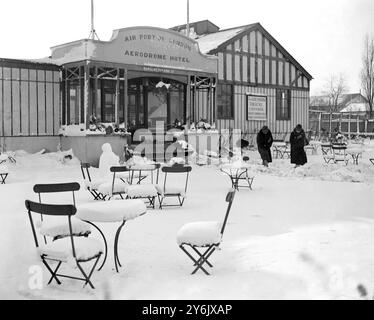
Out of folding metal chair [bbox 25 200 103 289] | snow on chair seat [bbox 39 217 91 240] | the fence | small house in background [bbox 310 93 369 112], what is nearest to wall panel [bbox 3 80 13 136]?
snow on chair seat [bbox 39 217 91 240]

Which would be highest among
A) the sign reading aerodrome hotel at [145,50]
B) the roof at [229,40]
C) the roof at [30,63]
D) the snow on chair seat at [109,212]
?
the roof at [229,40]

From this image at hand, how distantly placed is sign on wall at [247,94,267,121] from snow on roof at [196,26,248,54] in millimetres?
2651

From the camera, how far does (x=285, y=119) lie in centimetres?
2427

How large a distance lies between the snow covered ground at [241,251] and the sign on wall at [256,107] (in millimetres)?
12198

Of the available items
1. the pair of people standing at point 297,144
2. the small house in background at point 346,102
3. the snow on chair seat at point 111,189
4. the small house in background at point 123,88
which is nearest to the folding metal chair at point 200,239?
the snow on chair seat at point 111,189

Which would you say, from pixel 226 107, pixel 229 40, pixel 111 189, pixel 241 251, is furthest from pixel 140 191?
pixel 229 40

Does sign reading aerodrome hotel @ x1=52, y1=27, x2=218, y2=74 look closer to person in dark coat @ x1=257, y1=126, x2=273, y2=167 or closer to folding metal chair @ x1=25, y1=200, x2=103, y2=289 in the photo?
person in dark coat @ x1=257, y1=126, x2=273, y2=167

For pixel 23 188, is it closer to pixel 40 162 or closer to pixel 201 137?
pixel 40 162

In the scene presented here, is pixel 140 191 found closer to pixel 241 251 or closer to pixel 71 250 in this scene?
pixel 241 251

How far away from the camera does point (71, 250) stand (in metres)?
4.29

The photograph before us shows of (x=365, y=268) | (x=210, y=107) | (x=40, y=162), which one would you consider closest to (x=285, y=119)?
(x=210, y=107)

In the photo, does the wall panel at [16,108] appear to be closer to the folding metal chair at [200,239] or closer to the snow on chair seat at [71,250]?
the snow on chair seat at [71,250]

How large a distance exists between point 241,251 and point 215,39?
17.9m

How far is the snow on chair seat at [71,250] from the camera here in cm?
425
